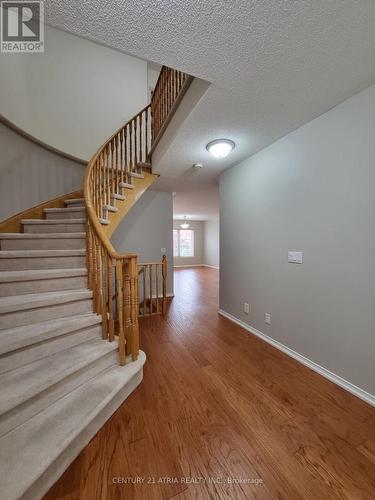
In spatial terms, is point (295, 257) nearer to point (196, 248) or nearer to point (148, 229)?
point (148, 229)

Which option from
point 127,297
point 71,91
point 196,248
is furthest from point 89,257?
point 196,248

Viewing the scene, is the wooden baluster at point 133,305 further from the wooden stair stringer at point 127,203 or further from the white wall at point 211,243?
the white wall at point 211,243

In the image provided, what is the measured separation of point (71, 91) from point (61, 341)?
4.40 meters

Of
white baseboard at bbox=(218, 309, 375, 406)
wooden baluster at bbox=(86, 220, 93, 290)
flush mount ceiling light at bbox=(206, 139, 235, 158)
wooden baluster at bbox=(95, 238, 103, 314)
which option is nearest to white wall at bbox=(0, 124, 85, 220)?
wooden baluster at bbox=(86, 220, 93, 290)

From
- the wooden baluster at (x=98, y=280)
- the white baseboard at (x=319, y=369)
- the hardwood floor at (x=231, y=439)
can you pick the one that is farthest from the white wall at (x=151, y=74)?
the hardwood floor at (x=231, y=439)

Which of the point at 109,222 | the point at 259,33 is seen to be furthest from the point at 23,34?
the point at 259,33

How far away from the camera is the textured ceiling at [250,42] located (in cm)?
103

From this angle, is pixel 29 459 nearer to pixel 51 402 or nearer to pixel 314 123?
pixel 51 402

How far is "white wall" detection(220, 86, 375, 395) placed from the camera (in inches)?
62.9

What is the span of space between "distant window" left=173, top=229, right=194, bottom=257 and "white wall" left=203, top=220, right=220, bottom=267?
0.75m

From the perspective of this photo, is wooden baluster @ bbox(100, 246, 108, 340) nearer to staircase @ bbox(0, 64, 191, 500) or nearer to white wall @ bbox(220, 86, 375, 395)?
staircase @ bbox(0, 64, 191, 500)

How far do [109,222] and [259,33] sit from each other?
7.76ft

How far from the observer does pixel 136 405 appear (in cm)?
154

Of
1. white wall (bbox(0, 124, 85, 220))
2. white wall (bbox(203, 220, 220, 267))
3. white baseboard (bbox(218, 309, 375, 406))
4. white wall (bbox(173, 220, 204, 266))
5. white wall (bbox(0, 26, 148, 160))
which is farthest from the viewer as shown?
white wall (bbox(173, 220, 204, 266))
